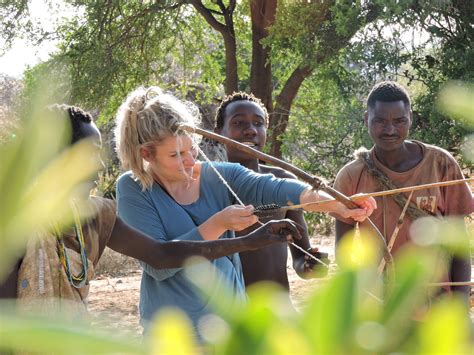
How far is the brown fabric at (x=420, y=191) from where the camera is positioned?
120 inches

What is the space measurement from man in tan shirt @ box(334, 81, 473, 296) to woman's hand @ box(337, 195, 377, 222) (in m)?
0.58

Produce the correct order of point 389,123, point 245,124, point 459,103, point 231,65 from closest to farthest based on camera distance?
point 459,103, point 389,123, point 245,124, point 231,65

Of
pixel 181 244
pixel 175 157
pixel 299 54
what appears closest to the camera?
pixel 181 244

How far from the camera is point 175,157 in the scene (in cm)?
268

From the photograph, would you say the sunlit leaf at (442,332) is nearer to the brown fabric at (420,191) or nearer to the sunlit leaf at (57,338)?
the sunlit leaf at (57,338)

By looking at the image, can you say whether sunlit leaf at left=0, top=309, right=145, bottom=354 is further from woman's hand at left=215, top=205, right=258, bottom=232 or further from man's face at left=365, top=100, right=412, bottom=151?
man's face at left=365, top=100, right=412, bottom=151

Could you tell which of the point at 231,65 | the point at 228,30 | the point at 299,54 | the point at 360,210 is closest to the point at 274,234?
the point at 360,210

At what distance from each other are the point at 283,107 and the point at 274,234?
714 cm

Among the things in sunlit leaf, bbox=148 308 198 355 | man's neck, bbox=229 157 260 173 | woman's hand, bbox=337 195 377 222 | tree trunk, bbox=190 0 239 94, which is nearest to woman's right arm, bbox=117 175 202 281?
woman's hand, bbox=337 195 377 222

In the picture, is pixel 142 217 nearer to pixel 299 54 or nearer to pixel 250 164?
pixel 250 164

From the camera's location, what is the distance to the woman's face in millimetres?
2650

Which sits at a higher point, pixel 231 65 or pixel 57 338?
pixel 231 65

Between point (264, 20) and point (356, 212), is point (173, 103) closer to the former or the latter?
point (356, 212)

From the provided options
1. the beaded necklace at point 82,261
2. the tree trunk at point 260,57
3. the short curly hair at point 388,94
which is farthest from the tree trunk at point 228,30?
the beaded necklace at point 82,261
